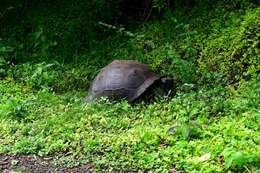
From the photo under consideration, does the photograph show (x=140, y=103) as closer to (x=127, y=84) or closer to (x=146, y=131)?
(x=127, y=84)

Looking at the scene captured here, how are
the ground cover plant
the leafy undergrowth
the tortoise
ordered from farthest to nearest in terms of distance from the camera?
the tortoise
the ground cover plant
the leafy undergrowth

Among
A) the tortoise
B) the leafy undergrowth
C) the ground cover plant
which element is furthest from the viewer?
the tortoise

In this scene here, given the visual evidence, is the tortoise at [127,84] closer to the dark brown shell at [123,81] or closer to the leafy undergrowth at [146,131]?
the dark brown shell at [123,81]

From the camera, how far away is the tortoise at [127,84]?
6.66m

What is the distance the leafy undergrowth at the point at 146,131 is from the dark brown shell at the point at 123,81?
0.79 ft

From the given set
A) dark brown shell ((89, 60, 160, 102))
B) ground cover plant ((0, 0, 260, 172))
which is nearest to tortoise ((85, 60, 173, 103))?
Result: dark brown shell ((89, 60, 160, 102))

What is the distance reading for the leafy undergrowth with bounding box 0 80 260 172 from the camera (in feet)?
15.3

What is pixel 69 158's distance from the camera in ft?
16.6

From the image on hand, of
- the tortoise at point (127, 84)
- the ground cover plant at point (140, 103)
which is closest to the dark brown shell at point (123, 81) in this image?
the tortoise at point (127, 84)

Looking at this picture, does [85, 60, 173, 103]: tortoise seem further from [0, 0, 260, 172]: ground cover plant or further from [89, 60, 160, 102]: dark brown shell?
[0, 0, 260, 172]: ground cover plant

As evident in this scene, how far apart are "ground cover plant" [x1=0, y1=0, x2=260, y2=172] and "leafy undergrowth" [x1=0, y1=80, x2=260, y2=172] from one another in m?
0.01

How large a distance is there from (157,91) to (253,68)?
52.6 inches

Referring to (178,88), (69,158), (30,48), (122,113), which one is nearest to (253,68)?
(178,88)

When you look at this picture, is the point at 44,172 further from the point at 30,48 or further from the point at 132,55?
the point at 30,48
